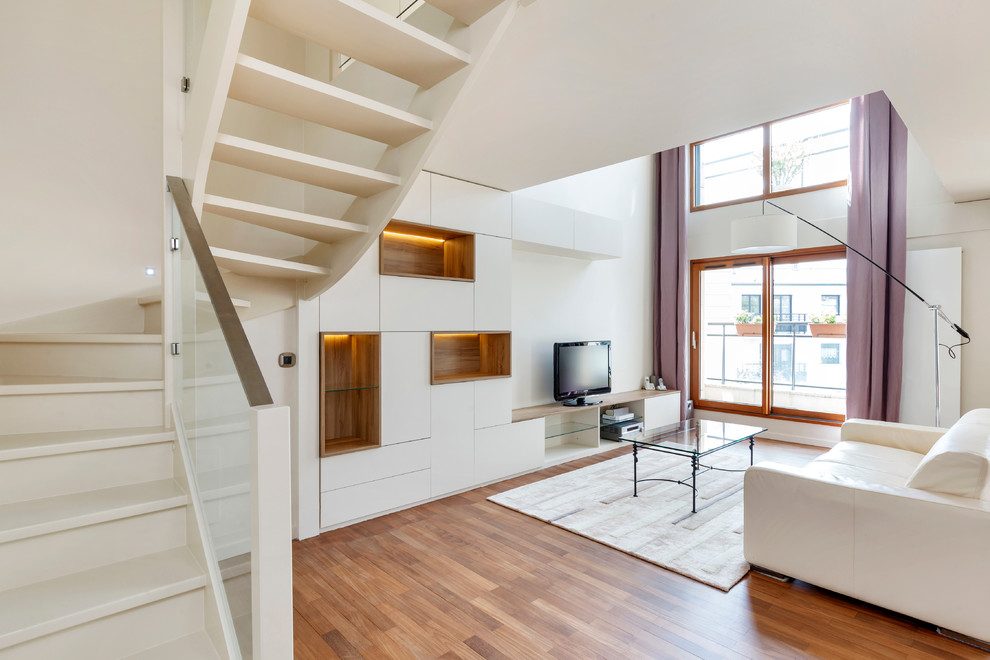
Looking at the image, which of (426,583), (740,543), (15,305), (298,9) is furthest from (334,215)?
(740,543)

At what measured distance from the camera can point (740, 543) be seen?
297 centimetres

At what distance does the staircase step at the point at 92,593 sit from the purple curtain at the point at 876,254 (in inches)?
229

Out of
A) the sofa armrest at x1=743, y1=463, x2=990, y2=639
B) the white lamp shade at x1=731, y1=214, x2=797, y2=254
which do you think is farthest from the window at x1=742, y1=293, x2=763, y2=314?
the sofa armrest at x1=743, y1=463, x2=990, y2=639

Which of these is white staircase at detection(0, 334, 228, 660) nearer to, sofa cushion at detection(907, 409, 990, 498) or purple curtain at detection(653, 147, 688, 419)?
sofa cushion at detection(907, 409, 990, 498)

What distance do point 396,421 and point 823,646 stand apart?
2.63m

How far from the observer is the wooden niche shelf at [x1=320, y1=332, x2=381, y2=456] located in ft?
11.3

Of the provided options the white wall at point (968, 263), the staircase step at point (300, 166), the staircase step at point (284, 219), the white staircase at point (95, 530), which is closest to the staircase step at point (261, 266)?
the staircase step at point (284, 219)

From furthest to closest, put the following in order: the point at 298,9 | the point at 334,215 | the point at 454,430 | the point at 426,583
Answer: the point at 454,430 < the point at 334,215 < the point at 426,583 < the point at 298,9

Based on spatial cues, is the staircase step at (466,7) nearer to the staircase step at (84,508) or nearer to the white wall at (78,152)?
the staircase step at (84,508)

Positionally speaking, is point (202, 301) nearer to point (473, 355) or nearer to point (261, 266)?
point (261, 266)

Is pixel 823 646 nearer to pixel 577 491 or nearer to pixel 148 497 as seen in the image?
pixel 577 491

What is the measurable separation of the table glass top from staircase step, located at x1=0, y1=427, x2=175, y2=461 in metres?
2.98

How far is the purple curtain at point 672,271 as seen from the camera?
6348 mm

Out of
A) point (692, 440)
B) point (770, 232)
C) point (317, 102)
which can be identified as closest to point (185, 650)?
point (317, 102)
